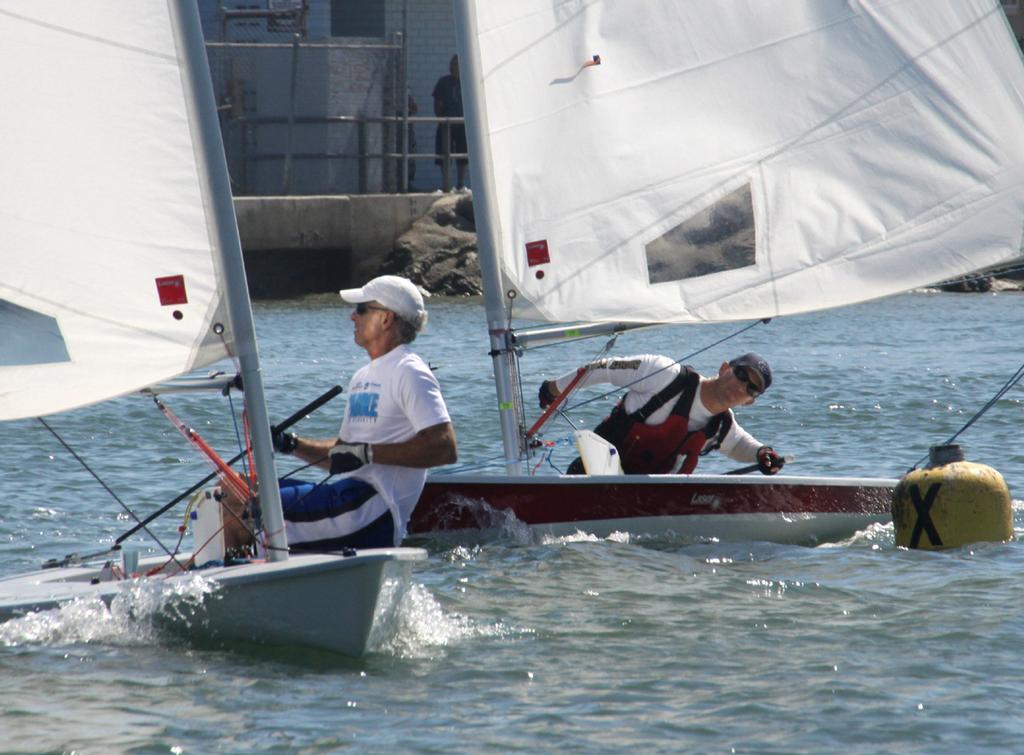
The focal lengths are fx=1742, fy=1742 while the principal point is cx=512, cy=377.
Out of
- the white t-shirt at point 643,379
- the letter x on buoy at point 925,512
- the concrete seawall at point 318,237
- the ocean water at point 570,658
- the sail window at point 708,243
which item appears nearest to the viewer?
the ocean water at point 570,658

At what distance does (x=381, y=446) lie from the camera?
17.4 ft

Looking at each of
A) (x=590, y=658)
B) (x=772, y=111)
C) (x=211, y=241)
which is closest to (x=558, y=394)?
(x=772, y=111)

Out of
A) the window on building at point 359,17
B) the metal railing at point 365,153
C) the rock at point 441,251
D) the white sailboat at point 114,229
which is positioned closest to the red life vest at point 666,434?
the white sailboat at point 114,229

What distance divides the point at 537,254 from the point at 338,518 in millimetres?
2145

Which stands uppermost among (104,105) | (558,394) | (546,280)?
(104,105)

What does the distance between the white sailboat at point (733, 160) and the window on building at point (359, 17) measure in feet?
51.8

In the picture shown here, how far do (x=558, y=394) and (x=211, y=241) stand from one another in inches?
104

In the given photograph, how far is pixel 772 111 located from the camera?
23.6ft

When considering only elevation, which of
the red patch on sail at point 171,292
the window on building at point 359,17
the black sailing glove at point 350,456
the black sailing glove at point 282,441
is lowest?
the black sailing glove at point 350,456

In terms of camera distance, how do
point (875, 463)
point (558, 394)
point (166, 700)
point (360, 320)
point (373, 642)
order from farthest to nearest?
point (875, 463)
point (558, 394)
point (360, 320)
point (373, 642)
point (166, 700)

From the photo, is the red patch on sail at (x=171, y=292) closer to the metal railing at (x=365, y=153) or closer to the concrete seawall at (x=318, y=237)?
the concrete seawall at (x=318, y=237)

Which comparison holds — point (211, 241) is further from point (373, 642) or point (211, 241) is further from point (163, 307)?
point (373, 642)

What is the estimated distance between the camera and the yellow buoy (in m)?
6.75

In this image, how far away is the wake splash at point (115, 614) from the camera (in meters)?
4.75
